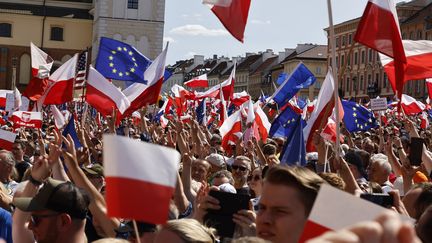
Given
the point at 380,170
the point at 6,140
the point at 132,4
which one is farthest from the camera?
the point at 132,4

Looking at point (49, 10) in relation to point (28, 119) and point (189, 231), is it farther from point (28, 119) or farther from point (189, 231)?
point (189, 231)

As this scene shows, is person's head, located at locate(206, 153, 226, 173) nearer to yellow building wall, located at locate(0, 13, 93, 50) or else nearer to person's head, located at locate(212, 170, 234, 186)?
person's head, located at locate(212, 170, 234, 186)

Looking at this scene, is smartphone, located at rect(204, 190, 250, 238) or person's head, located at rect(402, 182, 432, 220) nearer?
smartphone, located at rect(204, 190, 250, 238)

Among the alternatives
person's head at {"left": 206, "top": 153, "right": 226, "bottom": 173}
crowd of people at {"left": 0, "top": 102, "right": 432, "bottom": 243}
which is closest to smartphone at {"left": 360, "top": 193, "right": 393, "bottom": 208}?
crowd of people at {"left": 0, "top": 102, "right": 432, "bottom": 243}

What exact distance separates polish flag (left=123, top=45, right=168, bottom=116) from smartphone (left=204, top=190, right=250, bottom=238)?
8.54 meters

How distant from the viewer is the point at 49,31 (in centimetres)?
7594

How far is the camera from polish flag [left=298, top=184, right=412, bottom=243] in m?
2.12

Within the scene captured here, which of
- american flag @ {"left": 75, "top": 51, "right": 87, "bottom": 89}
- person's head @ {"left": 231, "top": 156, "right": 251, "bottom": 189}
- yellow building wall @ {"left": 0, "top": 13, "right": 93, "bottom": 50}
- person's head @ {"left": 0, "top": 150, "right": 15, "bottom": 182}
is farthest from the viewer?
yellow building wall @ {"left": 0, "top": 13, "right": 93, "bottom": 50}

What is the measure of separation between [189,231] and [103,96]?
367 inches

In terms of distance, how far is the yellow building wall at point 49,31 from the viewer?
75062mm

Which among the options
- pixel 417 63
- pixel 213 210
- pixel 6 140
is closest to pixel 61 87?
pixel 6 140

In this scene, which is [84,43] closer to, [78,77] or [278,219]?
[78,77]

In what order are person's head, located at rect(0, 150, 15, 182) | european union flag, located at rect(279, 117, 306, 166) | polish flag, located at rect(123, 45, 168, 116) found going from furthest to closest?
polish flag, located at rect(123, 45, 168, 116) → european union flag, located at rect(279, 117, 306, 166) → person's head, located at rect(0, 150, 15, 182)

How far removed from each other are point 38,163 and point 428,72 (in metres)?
5.45
